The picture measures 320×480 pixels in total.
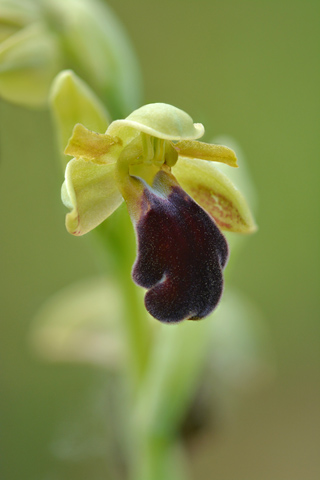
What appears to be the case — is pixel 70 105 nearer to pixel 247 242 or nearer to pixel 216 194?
pixel 216 194

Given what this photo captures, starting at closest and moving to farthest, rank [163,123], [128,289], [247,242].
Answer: [163,123], [128,289], [247,242]

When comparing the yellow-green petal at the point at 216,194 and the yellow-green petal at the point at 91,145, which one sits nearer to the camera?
the yellow-green petal at the point at 91,145

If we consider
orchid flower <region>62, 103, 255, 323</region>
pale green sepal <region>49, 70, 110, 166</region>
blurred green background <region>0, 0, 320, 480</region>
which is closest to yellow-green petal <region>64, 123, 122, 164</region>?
orchid flower <region>62, 103, 255, 323</region>

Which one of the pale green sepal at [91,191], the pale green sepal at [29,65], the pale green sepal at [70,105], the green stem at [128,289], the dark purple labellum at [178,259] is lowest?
the dark purple labellum at [178,259]

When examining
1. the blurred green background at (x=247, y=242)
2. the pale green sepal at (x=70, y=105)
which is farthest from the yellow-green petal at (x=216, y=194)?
→ the blurred green background at (x=247, y=242)

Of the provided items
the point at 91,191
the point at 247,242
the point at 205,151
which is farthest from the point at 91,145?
the point at 247,242

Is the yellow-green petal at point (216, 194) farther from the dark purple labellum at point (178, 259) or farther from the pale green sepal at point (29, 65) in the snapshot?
the pale green sepal at point (29, 65)

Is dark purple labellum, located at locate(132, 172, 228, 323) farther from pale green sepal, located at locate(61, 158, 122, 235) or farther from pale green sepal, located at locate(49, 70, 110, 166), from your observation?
pale green sepal, located at locate(49, 70, 110, 166)

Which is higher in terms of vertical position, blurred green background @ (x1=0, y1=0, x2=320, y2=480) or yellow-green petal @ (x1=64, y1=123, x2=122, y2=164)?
blurred green background @ (x1=0, y1=0, x2=320, y2=480)
